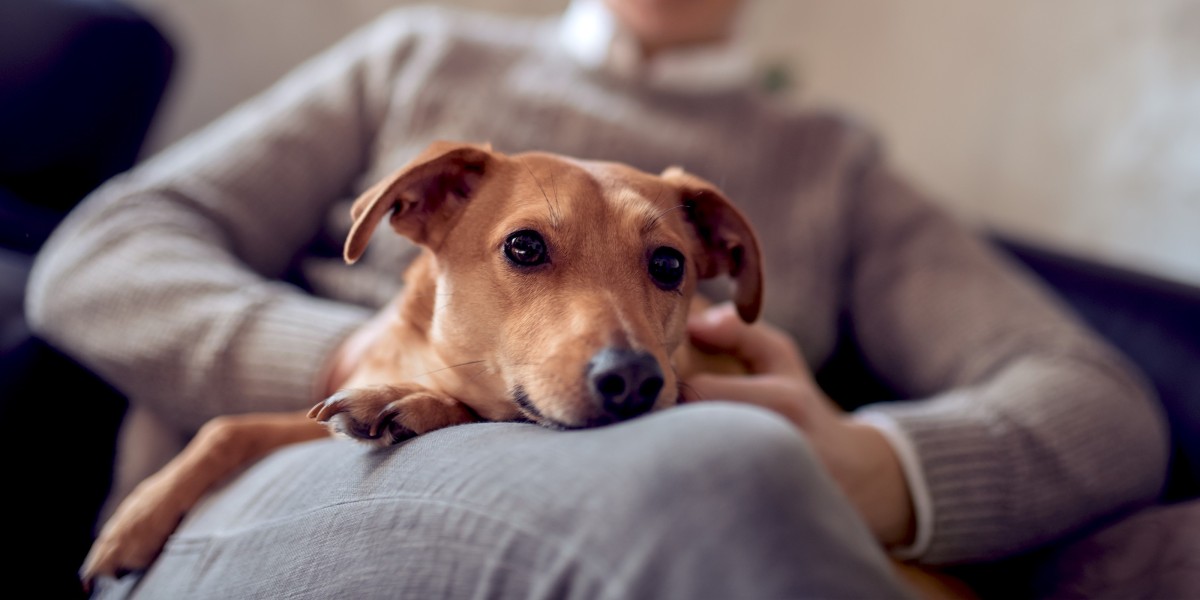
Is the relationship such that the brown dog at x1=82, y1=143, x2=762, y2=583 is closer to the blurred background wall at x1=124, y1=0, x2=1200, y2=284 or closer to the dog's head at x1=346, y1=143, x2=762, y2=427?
the dog's head at x1=346, y1=143, x2=762, y2=427

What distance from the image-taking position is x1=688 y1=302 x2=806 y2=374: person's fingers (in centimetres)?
124

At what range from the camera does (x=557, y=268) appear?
3.22 feet

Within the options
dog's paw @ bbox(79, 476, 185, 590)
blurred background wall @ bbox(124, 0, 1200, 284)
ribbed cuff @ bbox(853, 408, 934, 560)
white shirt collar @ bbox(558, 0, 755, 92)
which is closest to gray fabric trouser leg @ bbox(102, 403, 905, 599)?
dog's paw @ bbox(79, 476, 185, 590)

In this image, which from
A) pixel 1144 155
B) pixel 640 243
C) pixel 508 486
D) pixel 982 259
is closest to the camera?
pixel 508 486

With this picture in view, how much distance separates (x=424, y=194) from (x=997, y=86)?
105 inches

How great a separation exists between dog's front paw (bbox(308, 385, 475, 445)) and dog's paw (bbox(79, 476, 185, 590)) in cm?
36

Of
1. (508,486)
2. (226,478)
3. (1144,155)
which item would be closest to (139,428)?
(226,478)

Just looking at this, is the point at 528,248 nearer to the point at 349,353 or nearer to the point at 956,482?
the point at 349,353

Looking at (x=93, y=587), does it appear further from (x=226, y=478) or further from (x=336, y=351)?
(x=336, y=351)

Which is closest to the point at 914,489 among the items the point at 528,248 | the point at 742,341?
the point at 742,341

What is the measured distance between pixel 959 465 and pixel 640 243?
25.3 inches

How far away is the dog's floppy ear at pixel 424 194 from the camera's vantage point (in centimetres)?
91

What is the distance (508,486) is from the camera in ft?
2.35

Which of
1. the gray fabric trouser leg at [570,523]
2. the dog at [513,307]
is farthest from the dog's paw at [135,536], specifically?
the gray fabric trouser leg at [570,523]
